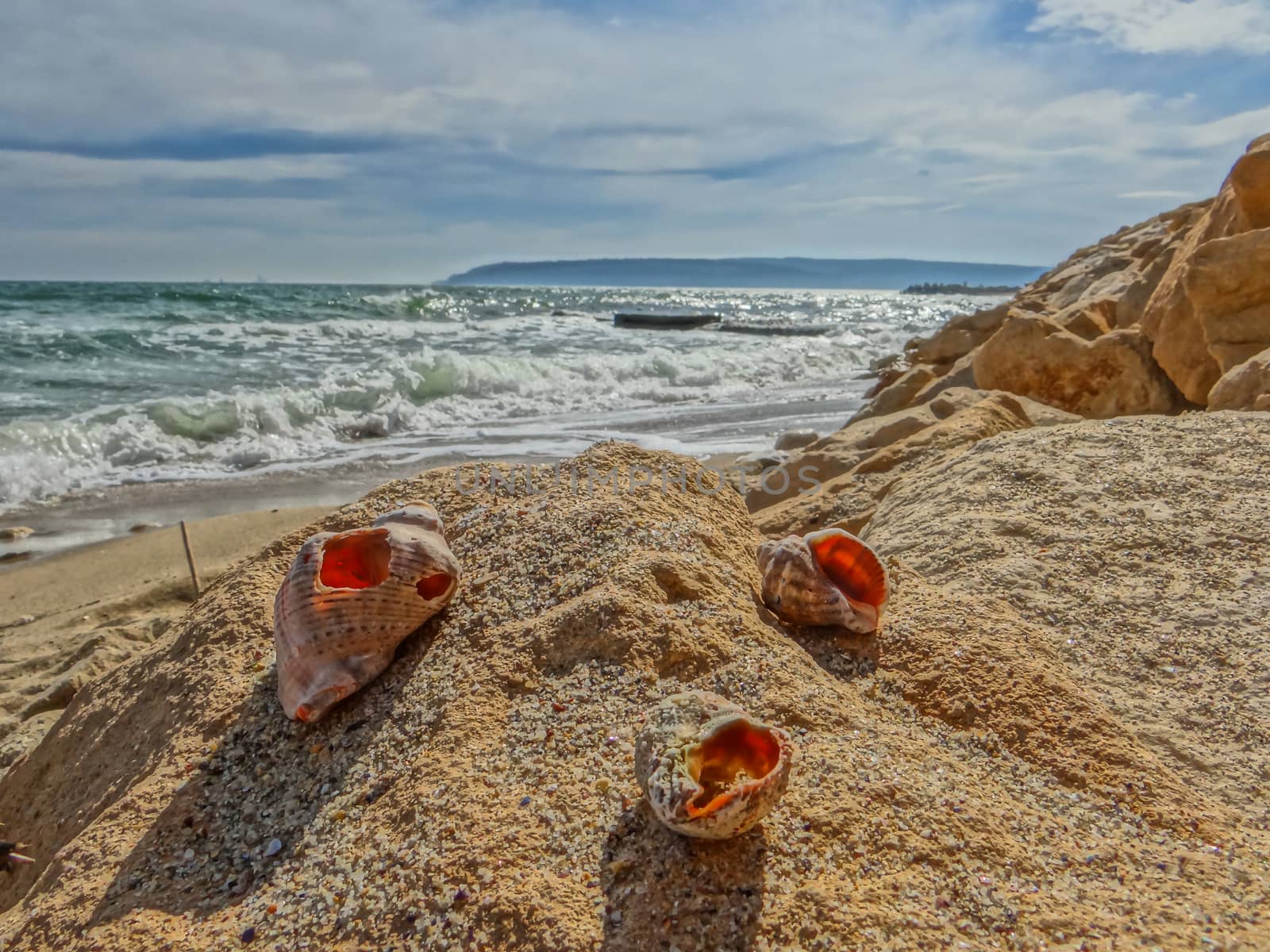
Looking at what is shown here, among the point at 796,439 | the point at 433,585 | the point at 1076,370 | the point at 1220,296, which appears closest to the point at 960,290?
the point at 796,439

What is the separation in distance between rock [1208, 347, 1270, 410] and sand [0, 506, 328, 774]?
4913 mm

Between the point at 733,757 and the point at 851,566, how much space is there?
87 centimetres

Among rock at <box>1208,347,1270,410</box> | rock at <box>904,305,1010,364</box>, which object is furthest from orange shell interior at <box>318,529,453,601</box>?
rock at <box>904,305,1010,364</box>

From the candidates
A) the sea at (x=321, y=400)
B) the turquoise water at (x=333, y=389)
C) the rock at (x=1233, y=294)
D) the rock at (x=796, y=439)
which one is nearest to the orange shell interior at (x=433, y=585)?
the rock at (x=1233, y=294)

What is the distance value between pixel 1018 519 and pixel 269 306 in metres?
23.2

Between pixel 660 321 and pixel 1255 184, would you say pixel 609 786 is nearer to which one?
pixel 1255 184

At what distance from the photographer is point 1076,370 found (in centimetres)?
554

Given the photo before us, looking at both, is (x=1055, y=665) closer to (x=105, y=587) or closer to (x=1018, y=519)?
(x=1018, y=519)

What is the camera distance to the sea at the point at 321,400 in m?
7.19

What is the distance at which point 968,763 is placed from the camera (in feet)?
5.63

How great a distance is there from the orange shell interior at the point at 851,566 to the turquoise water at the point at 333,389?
5959 millimetres

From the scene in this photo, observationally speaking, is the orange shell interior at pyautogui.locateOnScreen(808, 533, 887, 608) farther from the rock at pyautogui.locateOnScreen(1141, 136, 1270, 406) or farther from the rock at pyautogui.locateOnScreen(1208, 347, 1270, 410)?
the rock at pyautogui.locateOnScreen(1141, 136, 1270, 406)

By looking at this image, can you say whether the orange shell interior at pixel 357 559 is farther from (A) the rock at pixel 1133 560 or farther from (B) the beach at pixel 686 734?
(A) the rock at pixel 1133 560

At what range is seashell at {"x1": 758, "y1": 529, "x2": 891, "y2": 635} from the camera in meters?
2.07
